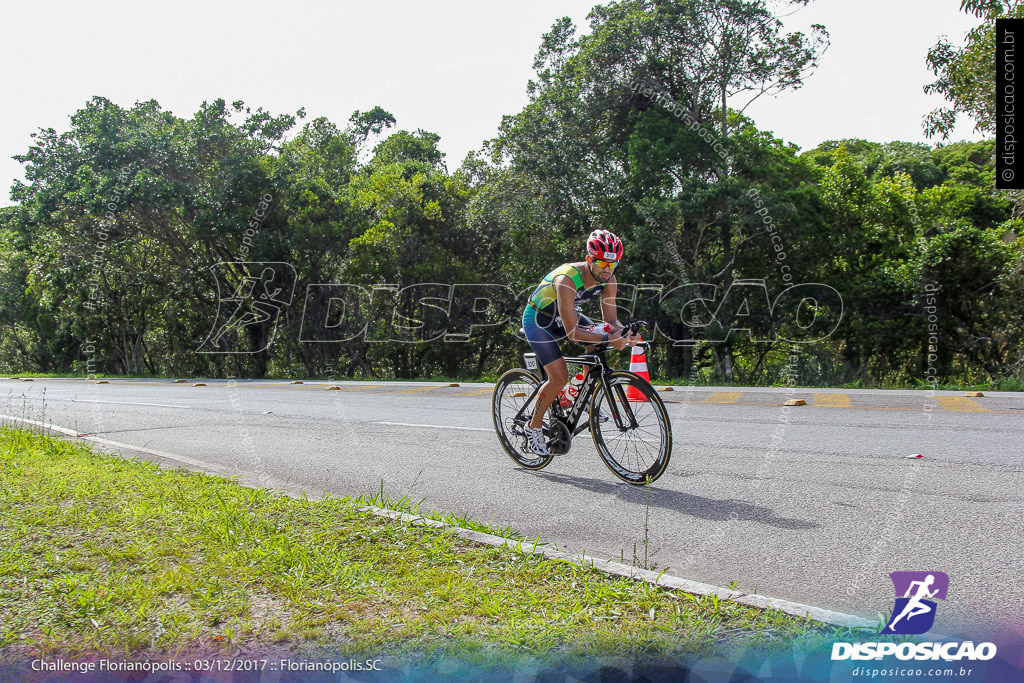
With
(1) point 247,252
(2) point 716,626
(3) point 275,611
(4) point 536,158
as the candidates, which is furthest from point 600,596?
(1) point 247,252

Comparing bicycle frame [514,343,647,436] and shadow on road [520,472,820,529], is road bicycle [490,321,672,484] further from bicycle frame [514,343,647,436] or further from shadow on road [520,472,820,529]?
shadow on road [520,472,820,529]

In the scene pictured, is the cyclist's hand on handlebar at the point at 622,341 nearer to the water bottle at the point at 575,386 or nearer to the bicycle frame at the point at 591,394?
the bicycle frame at the point at 591,394

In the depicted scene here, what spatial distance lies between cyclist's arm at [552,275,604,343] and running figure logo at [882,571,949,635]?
2971 mm

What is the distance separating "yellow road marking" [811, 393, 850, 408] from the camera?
453 inches

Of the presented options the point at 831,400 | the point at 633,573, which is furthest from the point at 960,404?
the point at 633,573

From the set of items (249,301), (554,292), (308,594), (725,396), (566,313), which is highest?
(249,301)

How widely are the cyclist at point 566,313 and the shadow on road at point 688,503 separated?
2.28 ft

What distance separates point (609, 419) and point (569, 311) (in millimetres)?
980

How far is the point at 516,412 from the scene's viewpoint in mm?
7309

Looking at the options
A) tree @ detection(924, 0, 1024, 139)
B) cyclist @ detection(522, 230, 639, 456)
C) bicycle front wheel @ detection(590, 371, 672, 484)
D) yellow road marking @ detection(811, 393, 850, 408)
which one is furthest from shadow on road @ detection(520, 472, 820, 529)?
tree @ detection(924, 0, 1024, 139)

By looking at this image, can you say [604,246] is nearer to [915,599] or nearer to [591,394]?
[591,394]

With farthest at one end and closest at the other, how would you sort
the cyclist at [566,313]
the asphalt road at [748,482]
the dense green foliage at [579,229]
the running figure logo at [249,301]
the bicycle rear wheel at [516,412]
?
the running figure logo at [249,301], the dense green foliage at [579,229], the bicycle rear wheel at [516,412], the cyclist at [566,313], the asphalt road at [748,482]

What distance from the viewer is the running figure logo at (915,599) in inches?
128

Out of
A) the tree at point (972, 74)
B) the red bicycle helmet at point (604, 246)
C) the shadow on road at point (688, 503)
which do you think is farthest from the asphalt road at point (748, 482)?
the tree at point (972, 74)
